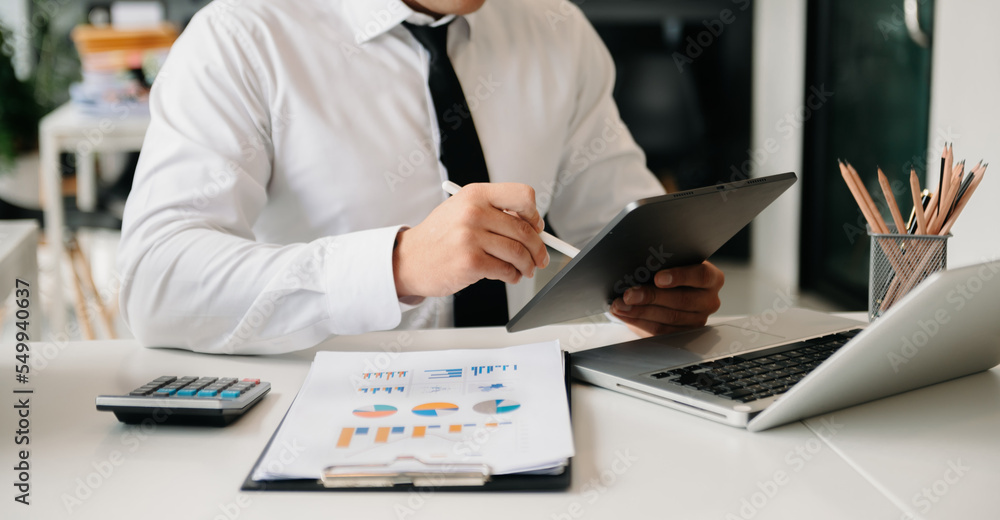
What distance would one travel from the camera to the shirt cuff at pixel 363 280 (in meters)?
0.79

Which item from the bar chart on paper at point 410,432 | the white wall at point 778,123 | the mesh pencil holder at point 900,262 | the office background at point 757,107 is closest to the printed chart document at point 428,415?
the bar chart on paper at point 410,432

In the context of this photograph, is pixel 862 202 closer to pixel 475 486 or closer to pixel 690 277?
pixel 690 277

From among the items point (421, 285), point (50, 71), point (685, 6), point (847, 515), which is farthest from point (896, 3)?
point (50, 71)

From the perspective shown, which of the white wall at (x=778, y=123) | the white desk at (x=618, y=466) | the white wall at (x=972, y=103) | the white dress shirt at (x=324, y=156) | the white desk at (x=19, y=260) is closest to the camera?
the white desk at (x=618, y=466)

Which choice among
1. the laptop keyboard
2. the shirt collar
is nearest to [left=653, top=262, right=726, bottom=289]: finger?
the laptop keyboard

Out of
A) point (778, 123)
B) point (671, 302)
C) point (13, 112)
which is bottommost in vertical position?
point (778, 123)

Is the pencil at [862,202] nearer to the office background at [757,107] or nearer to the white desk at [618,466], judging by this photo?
the white desk at [618,466]

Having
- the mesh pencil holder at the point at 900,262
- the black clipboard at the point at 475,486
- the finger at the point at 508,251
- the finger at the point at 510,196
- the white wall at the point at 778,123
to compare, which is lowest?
the white wall at the point at 778,123

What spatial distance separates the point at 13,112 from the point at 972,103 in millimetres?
3865

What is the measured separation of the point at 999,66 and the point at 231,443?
67.8 inches

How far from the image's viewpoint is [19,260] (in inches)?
46.7

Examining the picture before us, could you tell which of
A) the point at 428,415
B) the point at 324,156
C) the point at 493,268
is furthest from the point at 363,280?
the point at 324,156

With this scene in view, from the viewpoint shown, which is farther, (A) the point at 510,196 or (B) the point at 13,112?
(B) the point at 13,112

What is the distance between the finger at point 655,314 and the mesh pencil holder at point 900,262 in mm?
183
